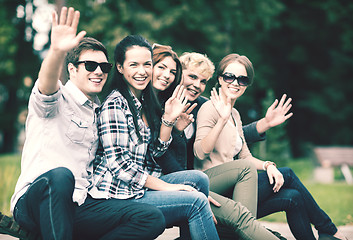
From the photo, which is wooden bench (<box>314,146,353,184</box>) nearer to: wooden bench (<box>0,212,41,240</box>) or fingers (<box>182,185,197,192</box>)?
fingers (<box>182,185,197,192</box>)

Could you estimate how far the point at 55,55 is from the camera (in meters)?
2.23

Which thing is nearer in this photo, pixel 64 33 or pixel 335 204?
pixel 64 33

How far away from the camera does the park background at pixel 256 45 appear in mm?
14258

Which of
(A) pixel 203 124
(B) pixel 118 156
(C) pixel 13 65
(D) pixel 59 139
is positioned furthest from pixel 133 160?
(C) pixel 13 65

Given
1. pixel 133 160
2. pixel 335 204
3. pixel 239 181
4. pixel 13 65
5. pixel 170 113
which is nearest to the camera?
pixel 133 160

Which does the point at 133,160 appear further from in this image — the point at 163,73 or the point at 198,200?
the point at 163,73

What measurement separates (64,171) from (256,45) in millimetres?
17281

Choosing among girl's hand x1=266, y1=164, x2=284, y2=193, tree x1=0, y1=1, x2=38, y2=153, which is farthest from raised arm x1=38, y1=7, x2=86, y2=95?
tree x1=0, y1=1, x2=38, y2=153

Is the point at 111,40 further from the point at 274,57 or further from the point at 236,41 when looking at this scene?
the point at 274,57

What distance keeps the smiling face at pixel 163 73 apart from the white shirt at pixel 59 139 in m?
0.90

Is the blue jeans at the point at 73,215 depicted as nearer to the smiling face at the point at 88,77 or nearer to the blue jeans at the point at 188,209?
the blue jeans at the point at 188,209

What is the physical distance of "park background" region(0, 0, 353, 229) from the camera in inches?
561

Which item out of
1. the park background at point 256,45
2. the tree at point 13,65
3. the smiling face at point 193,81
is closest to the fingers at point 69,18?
the smiling face at point 193,81

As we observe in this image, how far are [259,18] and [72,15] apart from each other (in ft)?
48.0
